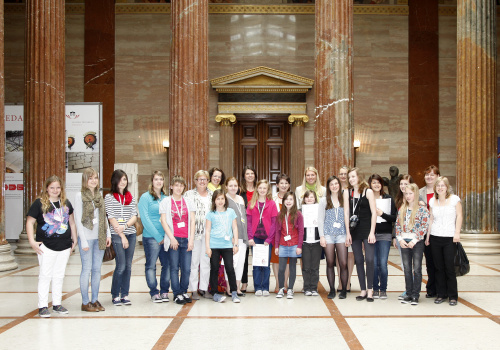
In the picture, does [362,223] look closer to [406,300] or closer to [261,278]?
[406,300]

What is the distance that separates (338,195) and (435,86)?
43.0 feet

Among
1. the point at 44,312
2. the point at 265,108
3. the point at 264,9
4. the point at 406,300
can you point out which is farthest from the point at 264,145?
the point at 44,312

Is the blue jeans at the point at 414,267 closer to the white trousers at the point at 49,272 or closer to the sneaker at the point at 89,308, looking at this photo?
the sneaker at the point at 89,308

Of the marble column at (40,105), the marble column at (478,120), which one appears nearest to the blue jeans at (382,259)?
the marble column at (478,120)

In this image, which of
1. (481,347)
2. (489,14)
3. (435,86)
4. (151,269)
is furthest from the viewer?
(435,86)

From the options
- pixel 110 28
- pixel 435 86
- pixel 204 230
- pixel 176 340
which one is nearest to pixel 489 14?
pixel 435 86

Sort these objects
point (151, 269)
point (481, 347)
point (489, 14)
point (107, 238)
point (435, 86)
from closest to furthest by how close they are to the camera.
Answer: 1. point (481, 347)
2. point (107, 238)
3. point (151, 269)
4. point (489, 14)
5. point (435, 86)

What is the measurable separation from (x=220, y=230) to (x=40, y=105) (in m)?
6.67

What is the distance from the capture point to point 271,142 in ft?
63.9

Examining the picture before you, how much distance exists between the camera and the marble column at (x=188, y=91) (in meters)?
11.5

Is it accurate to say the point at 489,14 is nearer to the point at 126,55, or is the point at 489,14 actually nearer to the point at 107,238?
the point at 107,238

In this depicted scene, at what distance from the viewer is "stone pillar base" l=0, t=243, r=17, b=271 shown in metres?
10.3

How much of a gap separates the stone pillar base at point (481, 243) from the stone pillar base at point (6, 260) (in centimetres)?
956

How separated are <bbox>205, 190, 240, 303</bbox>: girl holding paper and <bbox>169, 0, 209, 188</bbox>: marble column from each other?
3.99m
